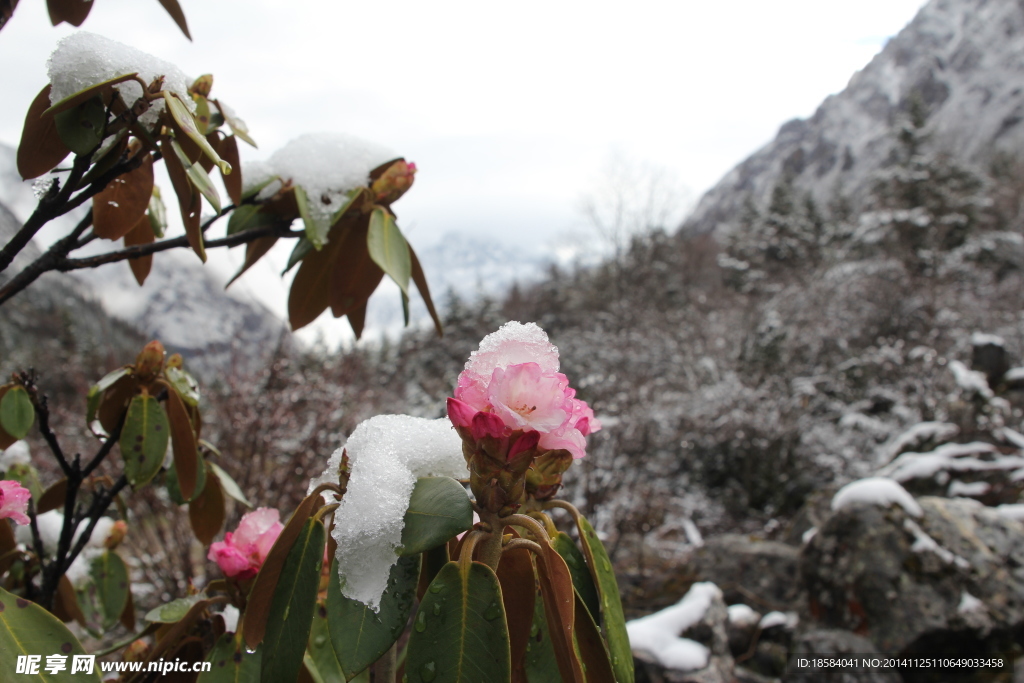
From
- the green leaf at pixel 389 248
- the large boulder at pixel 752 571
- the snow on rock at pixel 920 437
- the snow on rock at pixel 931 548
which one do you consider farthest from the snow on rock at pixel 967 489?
the green leaf at pixel 389 248

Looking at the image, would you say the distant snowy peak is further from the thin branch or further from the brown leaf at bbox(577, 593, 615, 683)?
the brown leaf at bbox(577, 593, 615, 683)

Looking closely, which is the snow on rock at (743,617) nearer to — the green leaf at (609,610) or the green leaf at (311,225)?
the green leaf at (609,610)

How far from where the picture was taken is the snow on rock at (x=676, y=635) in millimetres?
2654

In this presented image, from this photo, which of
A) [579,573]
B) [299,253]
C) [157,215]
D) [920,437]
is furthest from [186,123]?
[920,437]

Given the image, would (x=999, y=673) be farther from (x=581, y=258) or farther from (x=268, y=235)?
(x=581, y=258)

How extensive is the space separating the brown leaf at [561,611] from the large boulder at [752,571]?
402 centimetres

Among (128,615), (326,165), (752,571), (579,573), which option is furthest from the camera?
(752,571)

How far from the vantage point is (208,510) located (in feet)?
3.67

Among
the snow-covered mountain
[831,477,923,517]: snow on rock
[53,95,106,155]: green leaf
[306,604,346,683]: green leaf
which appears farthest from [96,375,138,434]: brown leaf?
[831,477,923,517]: snow on rock

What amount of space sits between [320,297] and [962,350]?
9.05 metres

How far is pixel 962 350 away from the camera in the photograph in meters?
7.43

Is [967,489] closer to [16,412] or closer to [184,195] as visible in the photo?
[184,195]

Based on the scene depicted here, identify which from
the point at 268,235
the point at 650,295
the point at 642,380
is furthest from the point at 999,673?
the point at 650,295

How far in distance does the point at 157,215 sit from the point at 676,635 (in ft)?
9.61
